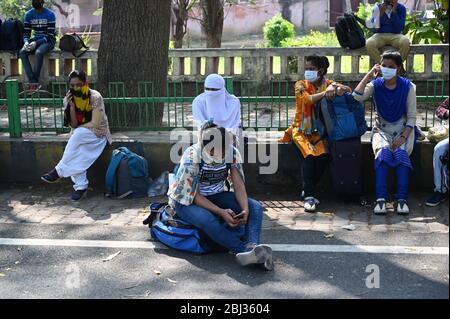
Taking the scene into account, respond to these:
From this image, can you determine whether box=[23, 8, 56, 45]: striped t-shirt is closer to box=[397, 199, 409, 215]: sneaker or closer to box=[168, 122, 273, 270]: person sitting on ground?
box=[168, 122, 273, 270]: person sitting on ground

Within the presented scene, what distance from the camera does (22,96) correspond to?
28.8 feet

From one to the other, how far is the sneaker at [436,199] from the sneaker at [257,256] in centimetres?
231

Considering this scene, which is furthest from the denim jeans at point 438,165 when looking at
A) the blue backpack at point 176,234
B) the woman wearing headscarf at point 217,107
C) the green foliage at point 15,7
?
the green foliage at point 15,7

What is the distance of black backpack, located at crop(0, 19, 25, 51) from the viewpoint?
1253 cm

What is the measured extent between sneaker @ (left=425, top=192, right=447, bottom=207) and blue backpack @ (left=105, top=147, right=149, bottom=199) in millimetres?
2907

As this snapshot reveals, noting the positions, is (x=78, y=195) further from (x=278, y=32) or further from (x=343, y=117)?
(x=278, y=32)

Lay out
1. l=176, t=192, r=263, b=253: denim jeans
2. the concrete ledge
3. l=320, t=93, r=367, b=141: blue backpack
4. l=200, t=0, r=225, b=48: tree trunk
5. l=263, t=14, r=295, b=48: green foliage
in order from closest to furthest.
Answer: l=176, t=192, r=263, b=253: denim jeans → l=320, t=93, r=367, b=141: blue backpack → the concrete ledge → l=200, t=0, r=225, b=48: tree trunk → l=263, t=14, r=295, b=48: green foliage

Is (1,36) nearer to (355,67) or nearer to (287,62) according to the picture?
(287,62)

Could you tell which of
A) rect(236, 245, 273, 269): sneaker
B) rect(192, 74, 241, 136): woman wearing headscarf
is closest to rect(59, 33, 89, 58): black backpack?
rect(192, 74, 241, 136): woman wearing headscarf

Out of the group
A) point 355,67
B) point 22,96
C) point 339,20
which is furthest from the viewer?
point 355,67

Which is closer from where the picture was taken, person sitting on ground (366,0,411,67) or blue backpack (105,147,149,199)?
blue backpack (105,147,149,199)

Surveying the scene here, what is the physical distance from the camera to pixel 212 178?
6.21m
